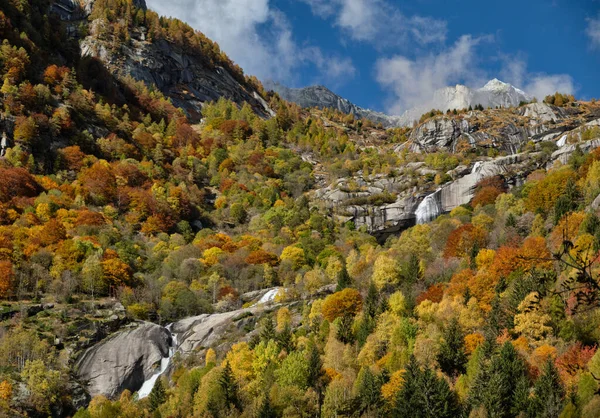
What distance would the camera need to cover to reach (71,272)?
6981 centimetres

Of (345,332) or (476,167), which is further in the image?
(476,167)

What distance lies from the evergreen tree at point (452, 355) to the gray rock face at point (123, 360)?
32.6 m

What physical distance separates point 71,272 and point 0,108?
4347cm

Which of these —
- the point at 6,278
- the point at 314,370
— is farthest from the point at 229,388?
the point at 6,278

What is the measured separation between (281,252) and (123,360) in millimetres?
34340

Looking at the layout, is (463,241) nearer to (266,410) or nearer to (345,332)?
(345,332)

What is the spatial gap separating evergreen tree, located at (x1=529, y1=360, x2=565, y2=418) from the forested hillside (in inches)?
7.9

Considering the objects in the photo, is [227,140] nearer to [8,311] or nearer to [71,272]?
[71,272]

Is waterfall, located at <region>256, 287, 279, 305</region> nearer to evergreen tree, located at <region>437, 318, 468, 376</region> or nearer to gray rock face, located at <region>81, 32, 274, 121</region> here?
evergreen tree, located at <region>437, 318, 468, 376</region>

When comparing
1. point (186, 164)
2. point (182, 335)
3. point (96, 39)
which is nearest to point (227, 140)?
point (186, 164)

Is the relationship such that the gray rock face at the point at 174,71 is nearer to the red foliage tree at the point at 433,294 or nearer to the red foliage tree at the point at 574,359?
the red foliage tree at the point at 433,294

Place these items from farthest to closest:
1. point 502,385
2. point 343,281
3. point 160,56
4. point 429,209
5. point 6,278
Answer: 1. point 160,56
2. point 429,209
3. point 343,281
4. point 6,278
5. point 502,385

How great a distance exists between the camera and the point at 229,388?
1853 inches

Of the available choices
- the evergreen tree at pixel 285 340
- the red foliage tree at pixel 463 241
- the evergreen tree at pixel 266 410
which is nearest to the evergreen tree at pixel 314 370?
the evergreen tree at pixel 266 410
